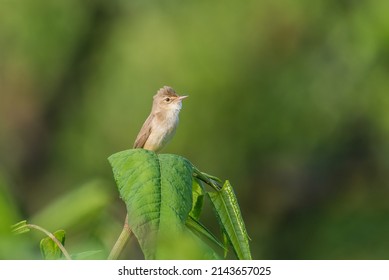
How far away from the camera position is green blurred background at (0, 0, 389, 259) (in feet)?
53.8

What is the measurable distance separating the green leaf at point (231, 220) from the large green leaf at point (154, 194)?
96 millimetres

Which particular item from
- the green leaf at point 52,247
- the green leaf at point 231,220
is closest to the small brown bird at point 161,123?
the green leaf at point 231,220

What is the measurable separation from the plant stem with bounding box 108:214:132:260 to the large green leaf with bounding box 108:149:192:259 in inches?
2.0

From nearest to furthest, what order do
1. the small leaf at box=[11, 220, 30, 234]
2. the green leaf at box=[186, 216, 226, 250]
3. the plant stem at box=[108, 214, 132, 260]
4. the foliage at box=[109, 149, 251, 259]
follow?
the small leaf at box=[11, 220, 30, 234] → the foliage at box=[109, 149, 251, 259] → the plant stem at box=[108, 214, 132, 260] → the green leaf at box=[186, 216, 226, 250]

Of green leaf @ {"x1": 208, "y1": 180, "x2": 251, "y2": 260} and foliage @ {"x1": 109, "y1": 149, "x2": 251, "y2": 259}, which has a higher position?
foliage @ {"x1": 109, "y1": 149, "x2": 251, "y2": 259}

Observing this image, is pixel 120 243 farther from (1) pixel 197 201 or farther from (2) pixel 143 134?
(2) pixel 143 134

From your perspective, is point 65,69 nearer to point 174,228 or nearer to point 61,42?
point 61,42

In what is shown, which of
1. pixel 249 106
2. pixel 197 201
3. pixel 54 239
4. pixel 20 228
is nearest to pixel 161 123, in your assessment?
pixel 197 201

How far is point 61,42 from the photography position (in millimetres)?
18875

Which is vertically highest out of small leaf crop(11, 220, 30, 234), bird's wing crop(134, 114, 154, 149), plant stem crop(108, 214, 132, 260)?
small leaf crop(11, 220, 30, 234)

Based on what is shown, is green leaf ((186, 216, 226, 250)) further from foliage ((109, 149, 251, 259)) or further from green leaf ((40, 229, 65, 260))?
green leaf ((40, 229, 65, 260))

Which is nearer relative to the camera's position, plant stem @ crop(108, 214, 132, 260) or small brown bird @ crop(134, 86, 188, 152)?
plant stem @ crop(108, 214, 132, 260)

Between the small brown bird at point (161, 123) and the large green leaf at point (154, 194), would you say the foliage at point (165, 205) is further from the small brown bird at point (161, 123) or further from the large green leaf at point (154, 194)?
the small brown bird at point (161, 123)

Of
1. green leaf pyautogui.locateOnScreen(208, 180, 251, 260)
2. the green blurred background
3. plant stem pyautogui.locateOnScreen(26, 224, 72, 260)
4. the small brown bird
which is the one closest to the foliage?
green leaf pyautogui.locateOnScreen(208, 180, 251, 260)
